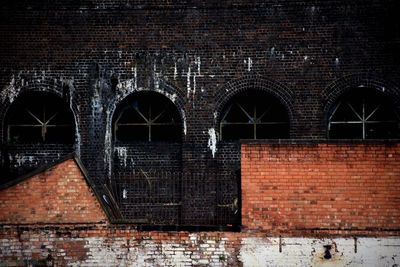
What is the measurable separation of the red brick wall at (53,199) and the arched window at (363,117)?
6580mm

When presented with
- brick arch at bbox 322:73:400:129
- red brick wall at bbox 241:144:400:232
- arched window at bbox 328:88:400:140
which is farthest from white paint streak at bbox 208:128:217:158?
red brick wall at bbox 241:144:400:232

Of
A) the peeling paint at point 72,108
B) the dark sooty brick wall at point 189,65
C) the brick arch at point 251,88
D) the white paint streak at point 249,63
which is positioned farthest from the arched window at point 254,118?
the peeling paint at point 72,108

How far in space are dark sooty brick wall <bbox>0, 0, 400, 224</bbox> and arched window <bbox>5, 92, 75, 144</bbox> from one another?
24 cm

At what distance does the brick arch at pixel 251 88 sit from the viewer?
491 inches

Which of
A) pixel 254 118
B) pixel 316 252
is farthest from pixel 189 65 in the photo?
pixel 316 252

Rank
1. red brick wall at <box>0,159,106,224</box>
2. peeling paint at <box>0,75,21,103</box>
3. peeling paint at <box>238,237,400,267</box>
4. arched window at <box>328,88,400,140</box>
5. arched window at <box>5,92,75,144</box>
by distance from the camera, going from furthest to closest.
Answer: arched window at <box>5,92,75,144</box> → peeling paint at <box>0,75,21,103</box> → arched window at <box>328,88,400,140</box> → red brick wall at <box>0,159,106,224</box> → peeling paint at <box>238,237,400,267</box>

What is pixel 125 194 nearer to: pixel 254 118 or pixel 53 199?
pixel 254 118

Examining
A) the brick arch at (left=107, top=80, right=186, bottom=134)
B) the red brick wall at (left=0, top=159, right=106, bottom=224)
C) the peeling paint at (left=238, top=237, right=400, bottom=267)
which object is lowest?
the peeling paint at (left=238, top=237, right=400, bottom=267)

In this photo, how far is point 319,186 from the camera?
8.23m

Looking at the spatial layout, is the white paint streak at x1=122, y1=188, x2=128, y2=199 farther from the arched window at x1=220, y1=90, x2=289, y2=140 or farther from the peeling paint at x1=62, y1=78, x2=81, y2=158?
the arched window at x1=220, y1=90, x2=289, y2=140

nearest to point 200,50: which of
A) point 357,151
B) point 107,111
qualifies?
point 107,111

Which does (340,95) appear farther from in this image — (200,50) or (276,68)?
(200,50)

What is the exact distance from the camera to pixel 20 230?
8320 mm

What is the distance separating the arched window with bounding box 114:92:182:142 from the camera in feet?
42.0
